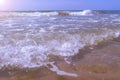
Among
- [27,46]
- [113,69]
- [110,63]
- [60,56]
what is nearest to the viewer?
[113,69]

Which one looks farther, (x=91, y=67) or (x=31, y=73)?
(x=91, y=67)

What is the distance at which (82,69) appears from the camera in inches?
186

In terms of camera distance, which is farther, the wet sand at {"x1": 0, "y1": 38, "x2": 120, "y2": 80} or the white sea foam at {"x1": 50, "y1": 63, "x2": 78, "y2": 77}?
the white sea foam at {"x1": 50, "y1": 63, "x2": 78, "y2": 77}

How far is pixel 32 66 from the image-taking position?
15.9 feet

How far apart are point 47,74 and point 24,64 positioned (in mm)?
790

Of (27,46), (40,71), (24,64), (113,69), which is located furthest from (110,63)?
(27,46)

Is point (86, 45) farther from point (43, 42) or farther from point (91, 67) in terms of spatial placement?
point (91, 67)

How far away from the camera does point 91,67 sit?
483 cm

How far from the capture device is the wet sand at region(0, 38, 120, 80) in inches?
166

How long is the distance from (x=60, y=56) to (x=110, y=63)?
1.34m

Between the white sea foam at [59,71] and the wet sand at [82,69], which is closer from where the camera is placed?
the wet sand at [82,69]

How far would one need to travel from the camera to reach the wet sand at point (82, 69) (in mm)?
4219

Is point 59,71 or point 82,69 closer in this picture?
point 59,71

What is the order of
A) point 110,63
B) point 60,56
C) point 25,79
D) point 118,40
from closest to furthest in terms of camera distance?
point 25,79 → point 110,63 → point 60,56 → point 118,40
